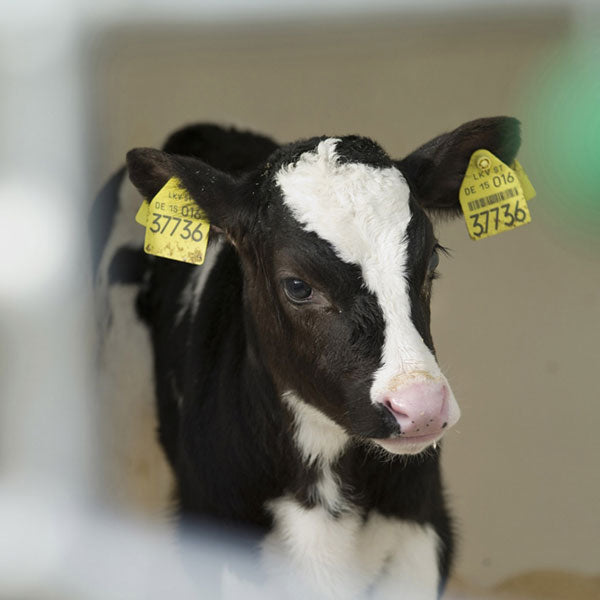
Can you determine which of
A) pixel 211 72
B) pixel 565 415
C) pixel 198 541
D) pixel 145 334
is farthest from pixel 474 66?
pixel 198 541

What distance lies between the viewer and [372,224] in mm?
1864

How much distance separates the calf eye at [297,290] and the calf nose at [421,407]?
1.05ft

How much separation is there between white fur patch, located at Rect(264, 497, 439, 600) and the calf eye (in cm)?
49

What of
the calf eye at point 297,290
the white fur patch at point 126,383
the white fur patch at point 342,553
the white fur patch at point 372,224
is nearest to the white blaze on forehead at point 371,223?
the white fur patch at point 372,224

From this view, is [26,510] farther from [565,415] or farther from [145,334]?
[565,415]

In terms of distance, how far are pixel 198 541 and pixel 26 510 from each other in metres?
0.72

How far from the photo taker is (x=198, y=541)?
90.2 inches

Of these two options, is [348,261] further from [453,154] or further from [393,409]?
[453,154]

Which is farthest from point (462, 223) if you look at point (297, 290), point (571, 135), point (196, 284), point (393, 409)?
point (393, 409)

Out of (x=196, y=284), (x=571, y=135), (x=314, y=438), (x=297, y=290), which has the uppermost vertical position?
(x=571, y=135)

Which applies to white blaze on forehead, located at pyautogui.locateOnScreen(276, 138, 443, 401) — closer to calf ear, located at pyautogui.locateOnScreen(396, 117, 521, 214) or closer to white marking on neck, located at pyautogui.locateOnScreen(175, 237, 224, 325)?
calf ear, located at pyautogui.locateOnScreen(396, 117, 521, 214)

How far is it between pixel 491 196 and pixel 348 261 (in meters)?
0.49

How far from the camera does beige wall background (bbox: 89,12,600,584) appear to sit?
3400mm

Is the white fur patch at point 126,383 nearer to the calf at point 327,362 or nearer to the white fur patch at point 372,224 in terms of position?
the calf at point 327,362
